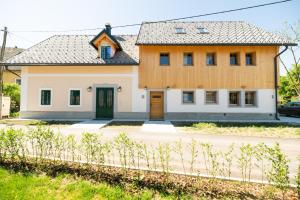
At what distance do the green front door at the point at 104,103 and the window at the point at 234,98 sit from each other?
9997mm

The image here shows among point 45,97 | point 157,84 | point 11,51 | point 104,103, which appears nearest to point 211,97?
point 157,84

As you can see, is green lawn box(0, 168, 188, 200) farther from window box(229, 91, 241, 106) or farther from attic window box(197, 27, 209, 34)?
attic window box(197, 27, 209, 34)

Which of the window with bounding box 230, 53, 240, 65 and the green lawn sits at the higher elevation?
the window with bounding box 230, 53, 240, 65

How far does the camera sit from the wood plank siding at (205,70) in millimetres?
17703

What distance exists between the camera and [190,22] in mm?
21703

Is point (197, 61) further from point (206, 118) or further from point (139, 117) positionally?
point (139, 117)

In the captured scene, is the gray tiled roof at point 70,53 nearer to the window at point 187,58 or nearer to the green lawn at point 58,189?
the window at point 187,58

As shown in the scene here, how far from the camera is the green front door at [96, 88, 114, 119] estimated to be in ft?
58.3

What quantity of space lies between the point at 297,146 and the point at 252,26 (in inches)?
602

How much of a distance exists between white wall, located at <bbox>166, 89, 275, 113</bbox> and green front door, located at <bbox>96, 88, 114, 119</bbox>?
4718 millimetres

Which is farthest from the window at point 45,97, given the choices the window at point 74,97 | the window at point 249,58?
the window at point 249,58

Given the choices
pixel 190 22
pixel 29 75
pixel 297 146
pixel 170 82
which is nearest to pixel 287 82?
pixel 190 22

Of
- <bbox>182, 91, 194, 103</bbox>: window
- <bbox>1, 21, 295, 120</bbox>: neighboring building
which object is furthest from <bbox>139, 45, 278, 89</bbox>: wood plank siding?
<bbox>182, 91, 194, 103</bbox>: window

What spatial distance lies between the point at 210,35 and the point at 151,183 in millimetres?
17006
